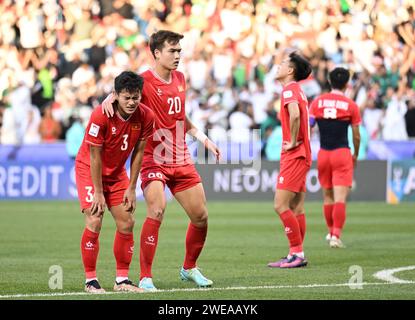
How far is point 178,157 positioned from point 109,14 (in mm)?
18545

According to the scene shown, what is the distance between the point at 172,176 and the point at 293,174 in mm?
2659

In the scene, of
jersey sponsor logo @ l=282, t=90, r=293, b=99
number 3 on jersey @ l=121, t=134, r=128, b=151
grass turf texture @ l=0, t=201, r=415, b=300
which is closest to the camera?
number 3 on jersey @ l=121, t=134, r=128, b=151

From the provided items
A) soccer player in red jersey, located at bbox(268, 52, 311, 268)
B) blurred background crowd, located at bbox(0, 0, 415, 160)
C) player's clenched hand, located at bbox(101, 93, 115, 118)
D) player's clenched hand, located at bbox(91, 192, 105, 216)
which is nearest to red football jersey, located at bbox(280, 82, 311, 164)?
soccer player in red jersey, located at bbox(268, 52, 311, 268)

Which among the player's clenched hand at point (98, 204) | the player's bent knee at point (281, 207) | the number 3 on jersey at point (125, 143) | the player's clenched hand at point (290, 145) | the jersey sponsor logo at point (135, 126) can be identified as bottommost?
the player's bent knee at point (281, 207)

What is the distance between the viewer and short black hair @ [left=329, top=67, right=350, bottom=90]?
47.4ft

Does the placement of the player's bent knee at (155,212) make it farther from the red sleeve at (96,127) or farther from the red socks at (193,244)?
the red sleeve at (96,127)

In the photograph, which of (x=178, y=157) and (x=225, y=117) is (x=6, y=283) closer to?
(x=178, y=157)

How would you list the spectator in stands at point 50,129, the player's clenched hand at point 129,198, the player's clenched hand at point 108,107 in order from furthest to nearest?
the spectator in stands at point 50,129 < the player's clenched hand at point 129,198 < the player's clenched hand at point 108,107

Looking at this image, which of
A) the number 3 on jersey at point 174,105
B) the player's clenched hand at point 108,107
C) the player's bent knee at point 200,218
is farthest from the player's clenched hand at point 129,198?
the number 3 on jersey at point 174,105

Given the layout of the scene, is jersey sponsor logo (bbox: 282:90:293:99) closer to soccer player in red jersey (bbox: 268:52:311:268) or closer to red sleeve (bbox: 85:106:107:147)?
soccer player in red jersey (bbox: 268:52:311:268)

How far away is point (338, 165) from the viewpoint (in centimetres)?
1483

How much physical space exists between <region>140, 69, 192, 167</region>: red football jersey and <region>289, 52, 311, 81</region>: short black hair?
2.47m

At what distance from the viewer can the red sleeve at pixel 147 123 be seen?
9297 mm
